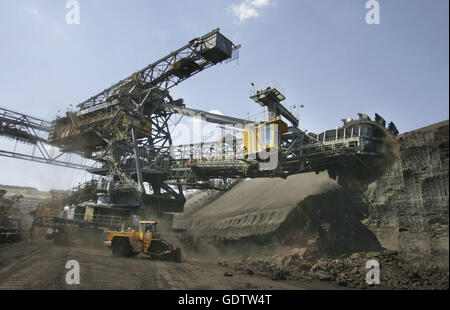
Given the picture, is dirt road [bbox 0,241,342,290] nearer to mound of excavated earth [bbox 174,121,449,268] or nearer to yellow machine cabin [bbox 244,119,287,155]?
mound of excavated earth [bbox 174,121,449,268]

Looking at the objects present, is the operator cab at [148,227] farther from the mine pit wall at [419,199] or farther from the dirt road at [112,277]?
the mine pit wall at [419,199]

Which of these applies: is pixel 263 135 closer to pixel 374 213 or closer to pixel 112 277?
pixel 374 213

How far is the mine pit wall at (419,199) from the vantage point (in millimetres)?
10414

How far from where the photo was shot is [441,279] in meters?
9.49

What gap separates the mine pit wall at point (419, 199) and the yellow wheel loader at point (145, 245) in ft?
36.1

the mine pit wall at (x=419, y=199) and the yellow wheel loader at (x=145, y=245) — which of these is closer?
the mine pit wall at (x=419, y=199)

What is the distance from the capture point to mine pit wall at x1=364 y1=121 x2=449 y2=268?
34.2 feet

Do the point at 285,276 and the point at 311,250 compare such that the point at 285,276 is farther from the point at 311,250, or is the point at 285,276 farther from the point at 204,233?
the point at 204,233

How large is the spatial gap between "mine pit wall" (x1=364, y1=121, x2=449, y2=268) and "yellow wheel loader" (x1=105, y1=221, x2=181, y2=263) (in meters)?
11.0

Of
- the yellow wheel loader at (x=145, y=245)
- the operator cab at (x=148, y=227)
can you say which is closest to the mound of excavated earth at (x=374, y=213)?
the yellow wheel loader at (x=145, y=245)

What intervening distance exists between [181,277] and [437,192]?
34.3ft

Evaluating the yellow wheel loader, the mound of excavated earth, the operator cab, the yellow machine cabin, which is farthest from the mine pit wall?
the operator cab

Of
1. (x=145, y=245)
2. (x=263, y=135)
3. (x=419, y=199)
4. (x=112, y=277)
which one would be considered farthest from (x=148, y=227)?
(x=419, y=199)
